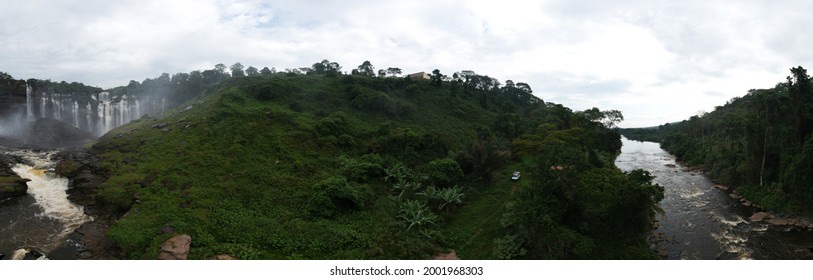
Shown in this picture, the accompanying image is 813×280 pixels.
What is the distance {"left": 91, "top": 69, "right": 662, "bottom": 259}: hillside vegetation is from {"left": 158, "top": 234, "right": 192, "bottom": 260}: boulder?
0.43 meters

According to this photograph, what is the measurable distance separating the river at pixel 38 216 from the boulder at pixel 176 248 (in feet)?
17.0

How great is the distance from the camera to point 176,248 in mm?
15609

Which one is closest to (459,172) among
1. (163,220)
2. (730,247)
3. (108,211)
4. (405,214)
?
(405,214)

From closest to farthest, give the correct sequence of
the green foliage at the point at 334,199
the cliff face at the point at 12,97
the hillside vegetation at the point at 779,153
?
the green foliage at the point at 334,199, the hillside vegetation at the point at 779,153, the cliff face at the point at 12,97

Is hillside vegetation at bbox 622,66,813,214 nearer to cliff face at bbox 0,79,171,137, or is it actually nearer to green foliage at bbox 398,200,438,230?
green foliage at bbox 398,200,438,230

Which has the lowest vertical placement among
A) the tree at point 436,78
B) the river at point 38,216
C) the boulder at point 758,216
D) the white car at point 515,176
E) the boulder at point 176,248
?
the river at point 38,216

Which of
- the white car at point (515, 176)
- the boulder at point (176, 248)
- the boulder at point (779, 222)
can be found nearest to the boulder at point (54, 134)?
the boulder at point (176, 248)

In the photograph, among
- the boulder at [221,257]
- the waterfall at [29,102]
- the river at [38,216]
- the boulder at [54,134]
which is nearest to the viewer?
the boulder at [221,257]

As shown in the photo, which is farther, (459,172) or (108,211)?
(459,172)

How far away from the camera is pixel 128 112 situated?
57.4m

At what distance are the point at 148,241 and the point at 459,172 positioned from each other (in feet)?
60.7

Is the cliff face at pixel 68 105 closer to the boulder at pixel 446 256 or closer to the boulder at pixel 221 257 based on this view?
the boulder at pixel 221 257

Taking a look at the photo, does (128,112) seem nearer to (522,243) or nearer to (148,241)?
(148,241)

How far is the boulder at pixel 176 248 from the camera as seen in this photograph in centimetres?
1521
